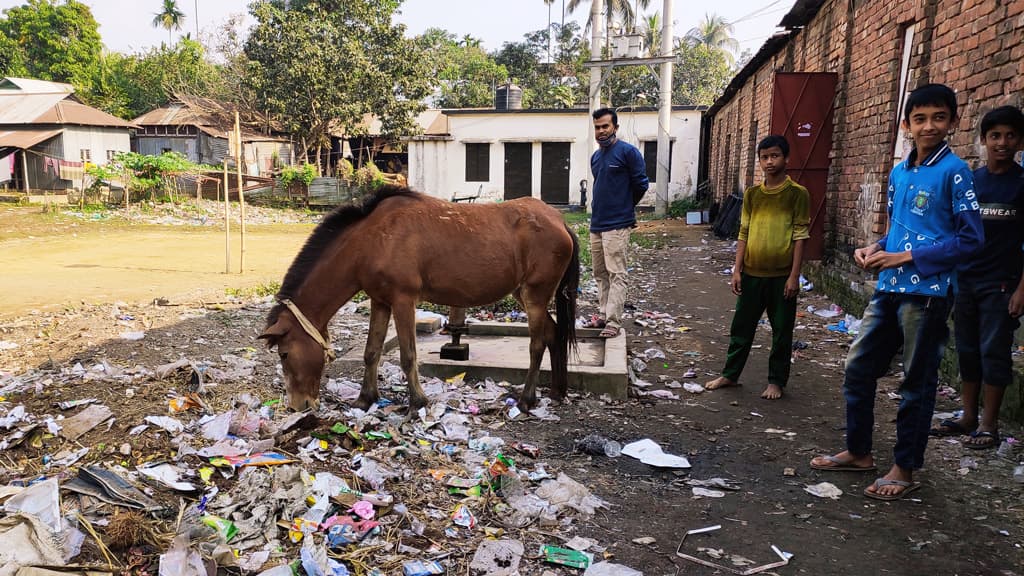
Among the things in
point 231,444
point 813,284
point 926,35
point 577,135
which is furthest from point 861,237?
point 577,135

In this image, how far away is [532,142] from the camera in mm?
26906

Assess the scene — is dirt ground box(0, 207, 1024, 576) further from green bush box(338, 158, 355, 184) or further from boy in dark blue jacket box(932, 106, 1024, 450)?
green bush box(338, 158, 355, 184)

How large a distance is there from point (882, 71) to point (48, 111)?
1222 inches

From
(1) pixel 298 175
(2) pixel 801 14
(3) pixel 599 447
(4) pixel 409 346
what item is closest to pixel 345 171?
(1) pixel 298 175

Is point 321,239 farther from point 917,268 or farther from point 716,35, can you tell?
point 716,35

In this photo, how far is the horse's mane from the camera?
4359 millimetres

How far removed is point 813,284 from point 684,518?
22.1ft

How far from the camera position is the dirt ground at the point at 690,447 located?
Result: 116 inches

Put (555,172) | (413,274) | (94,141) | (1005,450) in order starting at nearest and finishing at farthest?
(1005,450), (413,274), (555,172), (94,141)

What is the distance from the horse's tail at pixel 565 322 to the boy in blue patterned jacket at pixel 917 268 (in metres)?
2.00

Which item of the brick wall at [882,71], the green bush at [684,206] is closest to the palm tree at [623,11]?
the green bush at [684,206]

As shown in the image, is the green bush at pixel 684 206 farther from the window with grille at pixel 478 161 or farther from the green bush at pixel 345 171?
the green bush at pixel 345 171

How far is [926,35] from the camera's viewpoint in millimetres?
6145

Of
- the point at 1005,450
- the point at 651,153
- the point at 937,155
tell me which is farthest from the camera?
the point at 651,153
